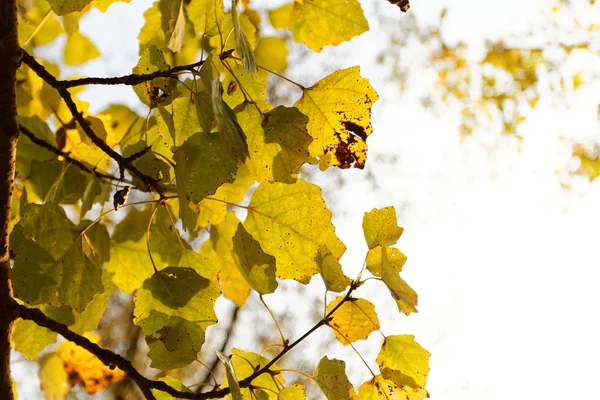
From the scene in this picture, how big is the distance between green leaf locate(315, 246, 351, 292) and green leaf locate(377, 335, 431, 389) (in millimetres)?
96

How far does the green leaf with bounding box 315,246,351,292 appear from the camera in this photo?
0.41 metres

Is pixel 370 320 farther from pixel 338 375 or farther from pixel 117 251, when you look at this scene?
pixel 117 251

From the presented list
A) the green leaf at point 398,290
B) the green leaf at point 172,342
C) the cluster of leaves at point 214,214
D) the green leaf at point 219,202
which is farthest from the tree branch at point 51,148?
the green leaf at point 398,290

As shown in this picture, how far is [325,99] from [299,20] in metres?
0.11

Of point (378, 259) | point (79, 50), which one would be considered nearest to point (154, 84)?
point (378, 259)

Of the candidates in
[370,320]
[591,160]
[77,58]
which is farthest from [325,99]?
[591,160]

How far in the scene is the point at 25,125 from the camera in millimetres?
583

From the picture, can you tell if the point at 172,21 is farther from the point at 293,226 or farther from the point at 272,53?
the point at 272,53

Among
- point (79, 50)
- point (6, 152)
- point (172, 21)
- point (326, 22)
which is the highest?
point (79, 50)

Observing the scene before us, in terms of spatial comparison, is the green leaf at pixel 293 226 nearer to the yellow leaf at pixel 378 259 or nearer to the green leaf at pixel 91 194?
the yellow leaf at pixel 378 259

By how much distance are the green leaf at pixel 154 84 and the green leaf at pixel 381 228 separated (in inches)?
7.6

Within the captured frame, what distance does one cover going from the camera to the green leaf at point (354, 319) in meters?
0.46

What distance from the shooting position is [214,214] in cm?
54

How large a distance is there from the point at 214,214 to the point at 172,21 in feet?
0.65
